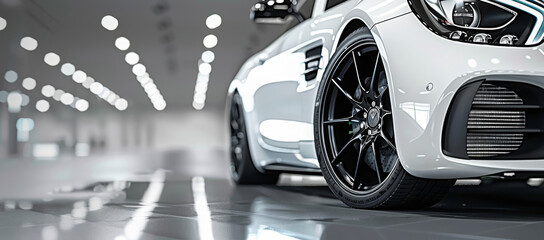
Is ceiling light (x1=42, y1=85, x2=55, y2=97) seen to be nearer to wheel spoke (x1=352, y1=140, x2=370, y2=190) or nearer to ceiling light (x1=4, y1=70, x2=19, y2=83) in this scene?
ceiling light (x1=4, y1=70, x2=19, y2=83)

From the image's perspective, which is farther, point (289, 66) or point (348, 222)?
point (289, 66)

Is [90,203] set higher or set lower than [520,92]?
lower

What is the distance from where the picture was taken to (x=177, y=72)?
26219 mm

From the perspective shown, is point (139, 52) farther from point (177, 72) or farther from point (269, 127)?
point (269, 127)

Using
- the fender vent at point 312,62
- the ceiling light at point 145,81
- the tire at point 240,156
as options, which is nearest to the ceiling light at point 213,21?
the ceiling light at point 145,81

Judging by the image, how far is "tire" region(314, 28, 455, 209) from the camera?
9.61 ft

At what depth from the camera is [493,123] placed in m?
2.68

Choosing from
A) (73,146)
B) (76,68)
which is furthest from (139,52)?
(73,146)

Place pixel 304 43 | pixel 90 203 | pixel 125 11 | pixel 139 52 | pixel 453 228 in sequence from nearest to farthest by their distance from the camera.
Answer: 1. pixel 453 228
2. pixel 90 203
3. pixel 304 43
4. pixel 125 11
5. pixel 139 52

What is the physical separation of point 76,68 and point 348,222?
22634 millimetres

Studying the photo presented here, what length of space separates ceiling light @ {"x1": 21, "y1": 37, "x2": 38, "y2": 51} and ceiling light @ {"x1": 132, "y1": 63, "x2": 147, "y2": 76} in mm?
6181

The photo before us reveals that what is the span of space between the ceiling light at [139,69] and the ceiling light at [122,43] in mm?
2185

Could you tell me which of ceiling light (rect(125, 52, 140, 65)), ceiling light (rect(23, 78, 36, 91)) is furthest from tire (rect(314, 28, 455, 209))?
ceiling light (rect(125, 52, 140, 65))

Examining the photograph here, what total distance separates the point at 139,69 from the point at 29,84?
25.9 feet
